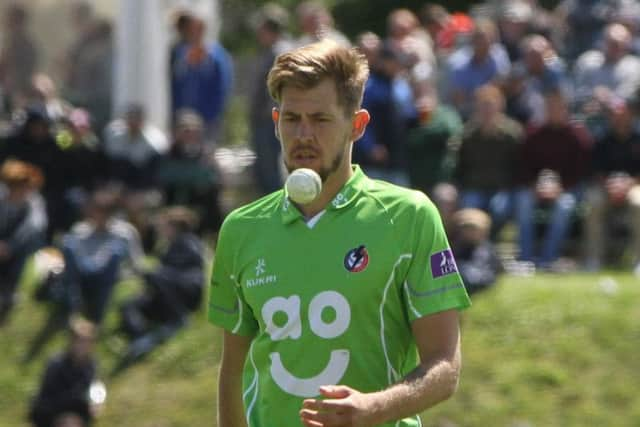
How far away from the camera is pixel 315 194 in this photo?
4.75m

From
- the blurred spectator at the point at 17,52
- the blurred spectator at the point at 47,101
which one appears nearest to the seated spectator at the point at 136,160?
the blurred spectator at the point at 47,101

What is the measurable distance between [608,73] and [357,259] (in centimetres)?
1044

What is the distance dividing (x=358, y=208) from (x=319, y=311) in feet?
1.10

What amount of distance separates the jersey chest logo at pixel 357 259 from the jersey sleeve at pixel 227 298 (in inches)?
16.7

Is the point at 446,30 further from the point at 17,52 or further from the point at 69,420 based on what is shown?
the point at 69,420

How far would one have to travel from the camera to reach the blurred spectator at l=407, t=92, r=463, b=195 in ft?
47.6

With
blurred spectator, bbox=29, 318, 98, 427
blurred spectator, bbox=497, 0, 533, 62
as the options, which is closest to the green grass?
blurred spectator, bbox=29, 318, 98, 427

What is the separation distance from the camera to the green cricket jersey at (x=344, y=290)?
4.86 metres

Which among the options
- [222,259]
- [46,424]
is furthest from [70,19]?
[222,259]

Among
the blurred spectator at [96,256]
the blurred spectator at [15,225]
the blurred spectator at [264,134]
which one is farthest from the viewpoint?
the blurred spectator at [264,134]

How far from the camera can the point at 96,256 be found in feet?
47.0

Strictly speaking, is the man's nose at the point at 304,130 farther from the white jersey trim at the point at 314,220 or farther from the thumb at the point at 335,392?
the thumb at the point at 335,392

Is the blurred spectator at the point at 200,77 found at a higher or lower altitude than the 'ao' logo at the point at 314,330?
lower

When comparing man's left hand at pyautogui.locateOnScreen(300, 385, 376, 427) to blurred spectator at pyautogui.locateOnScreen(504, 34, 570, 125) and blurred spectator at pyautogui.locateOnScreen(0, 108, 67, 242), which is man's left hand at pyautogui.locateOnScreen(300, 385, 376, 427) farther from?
blurred spectator at pyautogui.locateOnScreen(0, 108, 67, 242)
